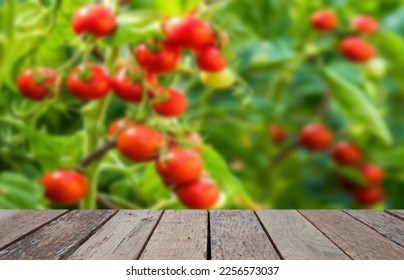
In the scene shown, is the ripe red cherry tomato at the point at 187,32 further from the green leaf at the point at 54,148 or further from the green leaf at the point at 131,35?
the green leaf at the point at 54,148

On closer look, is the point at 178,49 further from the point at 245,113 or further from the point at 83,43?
the point at 245,113

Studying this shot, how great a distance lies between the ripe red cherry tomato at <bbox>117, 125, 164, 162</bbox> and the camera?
550mm

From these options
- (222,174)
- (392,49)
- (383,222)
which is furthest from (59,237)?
(392,49)

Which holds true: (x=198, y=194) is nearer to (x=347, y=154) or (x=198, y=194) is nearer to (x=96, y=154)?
(x=96, y=154)

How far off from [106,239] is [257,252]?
116 mm

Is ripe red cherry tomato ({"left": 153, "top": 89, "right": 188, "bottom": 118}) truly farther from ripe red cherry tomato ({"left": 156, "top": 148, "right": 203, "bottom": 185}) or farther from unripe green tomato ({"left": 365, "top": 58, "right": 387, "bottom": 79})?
unripe green tomato ({"left": 365, "top": 58, "right": 387, "bottom": 79})

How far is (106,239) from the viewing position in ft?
1.87

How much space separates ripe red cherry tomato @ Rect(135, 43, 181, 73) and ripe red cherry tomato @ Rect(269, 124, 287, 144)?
1.17 feet

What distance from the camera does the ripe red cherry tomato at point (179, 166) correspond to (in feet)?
1.85

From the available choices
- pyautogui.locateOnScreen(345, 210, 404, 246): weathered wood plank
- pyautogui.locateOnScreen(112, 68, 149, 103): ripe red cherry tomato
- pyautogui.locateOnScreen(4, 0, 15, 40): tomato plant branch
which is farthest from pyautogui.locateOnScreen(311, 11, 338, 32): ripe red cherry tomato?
pyautogui.locateOnScreen(4, 0, 15, 40): tomato plant branch

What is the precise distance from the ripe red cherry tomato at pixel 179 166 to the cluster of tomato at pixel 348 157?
29 cm

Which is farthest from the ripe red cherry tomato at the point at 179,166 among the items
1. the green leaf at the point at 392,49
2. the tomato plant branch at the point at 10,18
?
the green leaf at the point at 392,49

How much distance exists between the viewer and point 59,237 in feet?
1.90
